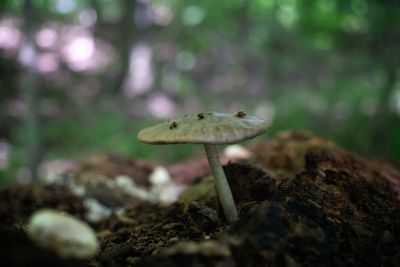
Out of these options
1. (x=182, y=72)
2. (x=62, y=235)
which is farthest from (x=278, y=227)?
(x=182, y=72)

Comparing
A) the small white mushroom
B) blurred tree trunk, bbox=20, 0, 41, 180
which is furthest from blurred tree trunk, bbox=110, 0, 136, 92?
the small white mushroom

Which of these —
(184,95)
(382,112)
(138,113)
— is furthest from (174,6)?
(382,112)

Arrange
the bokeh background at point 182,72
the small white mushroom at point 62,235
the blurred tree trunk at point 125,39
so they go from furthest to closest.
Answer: the blurred tree trunk at point 125,39 < the bokeh background at point 182,72 < the small white mushroom at point 62,235

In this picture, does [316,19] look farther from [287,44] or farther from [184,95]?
[184,95]

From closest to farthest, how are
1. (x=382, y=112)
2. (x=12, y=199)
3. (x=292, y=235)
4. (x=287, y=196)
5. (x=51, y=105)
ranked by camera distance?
(x=292, y=235) < (x=287, y=196) < (x=12, y=199) < (x=382, y=112) < (x=51, y=105)

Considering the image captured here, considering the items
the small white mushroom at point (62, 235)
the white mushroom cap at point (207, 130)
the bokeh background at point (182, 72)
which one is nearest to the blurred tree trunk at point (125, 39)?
the bokeh background at point (182, 72)

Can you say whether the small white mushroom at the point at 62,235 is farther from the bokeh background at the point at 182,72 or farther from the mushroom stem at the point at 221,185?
the bokeh background at the point at 182,72

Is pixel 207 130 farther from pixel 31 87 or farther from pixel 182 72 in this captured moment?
pixel 182 72
